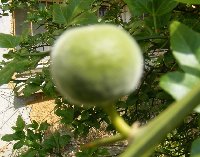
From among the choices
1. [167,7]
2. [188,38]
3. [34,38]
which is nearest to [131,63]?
[188,38]

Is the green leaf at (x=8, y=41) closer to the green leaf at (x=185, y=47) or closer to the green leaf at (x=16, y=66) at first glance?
the green leaf at (x=16, y=66)

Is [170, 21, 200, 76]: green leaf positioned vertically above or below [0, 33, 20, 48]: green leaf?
above

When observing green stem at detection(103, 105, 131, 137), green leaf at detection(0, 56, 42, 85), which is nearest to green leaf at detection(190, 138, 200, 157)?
green stem at detection(103, 105, 131, 137)

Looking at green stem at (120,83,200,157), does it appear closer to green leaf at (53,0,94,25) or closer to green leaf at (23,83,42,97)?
green leaf at (53,0,94,25)

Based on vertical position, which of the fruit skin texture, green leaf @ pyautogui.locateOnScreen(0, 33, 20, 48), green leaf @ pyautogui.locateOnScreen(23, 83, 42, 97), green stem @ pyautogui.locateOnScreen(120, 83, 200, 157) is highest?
the fruit skin texture

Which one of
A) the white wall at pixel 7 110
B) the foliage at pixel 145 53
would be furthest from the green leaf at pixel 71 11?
the white wall at pixel 7 110

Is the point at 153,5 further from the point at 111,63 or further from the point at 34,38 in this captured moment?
the point at 34,38
